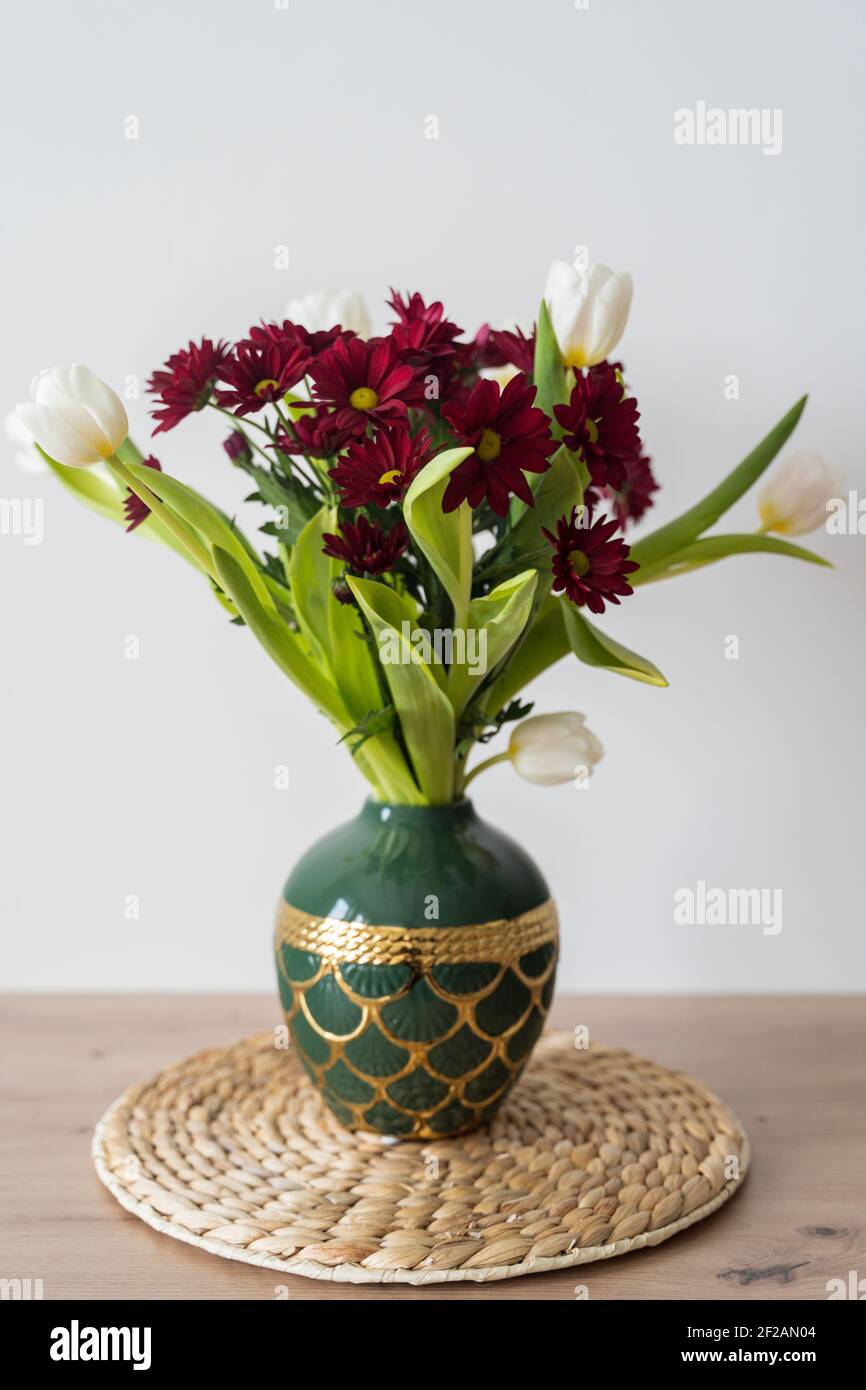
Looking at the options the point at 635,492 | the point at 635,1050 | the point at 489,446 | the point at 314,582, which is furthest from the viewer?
the point at 635,1050

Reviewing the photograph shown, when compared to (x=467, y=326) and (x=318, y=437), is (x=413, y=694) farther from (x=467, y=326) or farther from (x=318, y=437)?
(x=467, y=326)

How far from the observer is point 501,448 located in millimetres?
681

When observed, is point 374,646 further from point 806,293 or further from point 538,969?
point 806,293

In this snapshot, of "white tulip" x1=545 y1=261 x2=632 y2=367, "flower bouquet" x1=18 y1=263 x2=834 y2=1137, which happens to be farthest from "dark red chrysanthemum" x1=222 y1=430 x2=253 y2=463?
"white tulip" x1=545 y1=261 x2=632 y2=367

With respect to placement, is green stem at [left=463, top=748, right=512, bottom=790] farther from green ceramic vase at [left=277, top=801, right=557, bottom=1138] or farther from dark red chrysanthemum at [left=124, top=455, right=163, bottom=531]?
dark red chrysanthemum at [left=124, top=455, right=163, bottom=531]

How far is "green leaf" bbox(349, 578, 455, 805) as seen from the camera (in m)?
0.72

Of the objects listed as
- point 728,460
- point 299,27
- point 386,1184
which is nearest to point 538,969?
point 386,1184

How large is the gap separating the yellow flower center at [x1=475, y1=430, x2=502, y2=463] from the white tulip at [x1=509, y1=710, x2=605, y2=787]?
8.3 inches

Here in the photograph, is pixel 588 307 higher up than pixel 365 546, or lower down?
higher up

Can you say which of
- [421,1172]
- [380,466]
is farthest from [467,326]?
[421,1172]

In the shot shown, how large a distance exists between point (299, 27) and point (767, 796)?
786mm

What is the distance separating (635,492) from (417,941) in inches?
14.7

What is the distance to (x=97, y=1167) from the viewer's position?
2.64ft

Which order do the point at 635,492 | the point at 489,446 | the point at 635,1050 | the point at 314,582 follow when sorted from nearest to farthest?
the point at 489,446, the point at 314,582, the point at 635,492, the point at 635,1050
